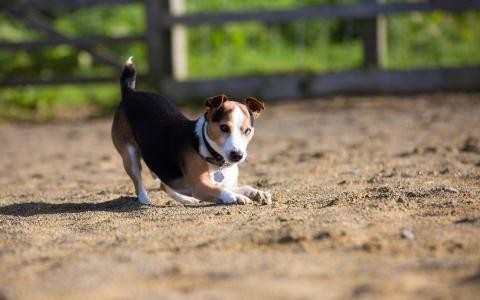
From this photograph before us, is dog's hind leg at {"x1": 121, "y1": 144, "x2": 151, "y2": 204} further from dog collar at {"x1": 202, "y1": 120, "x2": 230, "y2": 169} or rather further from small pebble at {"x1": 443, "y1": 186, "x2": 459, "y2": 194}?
small pebble at {"x1": 443, "y1": 186, "x2": 459, "y2": 194}

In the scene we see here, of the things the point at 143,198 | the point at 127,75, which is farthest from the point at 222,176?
the point at 127,75

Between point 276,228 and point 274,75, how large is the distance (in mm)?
8187

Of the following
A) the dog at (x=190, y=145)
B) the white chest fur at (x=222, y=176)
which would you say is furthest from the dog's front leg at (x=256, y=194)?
the white chest fur at (x=222, y=176)

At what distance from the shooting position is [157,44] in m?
13.1

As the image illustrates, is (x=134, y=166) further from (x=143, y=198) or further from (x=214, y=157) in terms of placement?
(x=214, y=157)

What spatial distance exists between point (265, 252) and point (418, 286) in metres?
0.90

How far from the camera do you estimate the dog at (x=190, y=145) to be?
19.2 feet

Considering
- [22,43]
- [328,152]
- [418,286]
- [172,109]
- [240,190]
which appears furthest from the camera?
[22,43]

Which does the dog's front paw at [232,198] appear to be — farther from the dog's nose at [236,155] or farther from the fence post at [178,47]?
the fence post at [178,47]

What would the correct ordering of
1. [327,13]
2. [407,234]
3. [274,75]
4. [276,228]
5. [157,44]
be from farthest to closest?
[157,44], [274,75], [327,13], [276,228], [407,234]

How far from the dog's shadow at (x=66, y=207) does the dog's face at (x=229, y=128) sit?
70 centimetres

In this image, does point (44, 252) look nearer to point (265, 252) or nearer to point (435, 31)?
point (265, 252)

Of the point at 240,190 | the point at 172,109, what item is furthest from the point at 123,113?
the point at 240,190

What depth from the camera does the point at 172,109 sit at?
6.64 m
